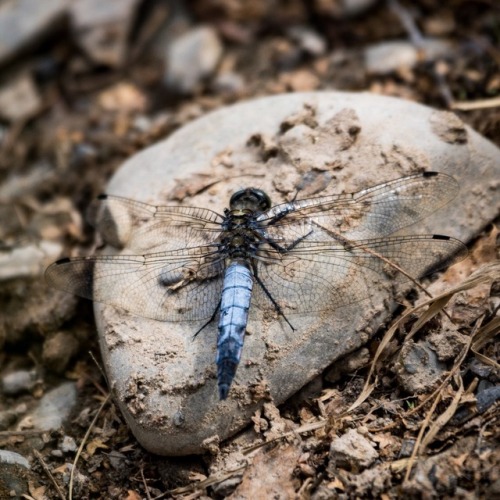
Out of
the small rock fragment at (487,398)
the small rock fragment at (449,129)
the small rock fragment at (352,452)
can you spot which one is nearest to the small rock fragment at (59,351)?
the small rock fragment at (352,452)

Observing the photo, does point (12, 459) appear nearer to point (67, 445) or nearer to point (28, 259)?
point (67, 445)

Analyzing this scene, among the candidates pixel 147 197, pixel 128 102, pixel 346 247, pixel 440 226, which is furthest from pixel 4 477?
pixel 128 102

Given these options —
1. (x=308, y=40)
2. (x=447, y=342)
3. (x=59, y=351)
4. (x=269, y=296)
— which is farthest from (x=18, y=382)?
(x=308, y=40)

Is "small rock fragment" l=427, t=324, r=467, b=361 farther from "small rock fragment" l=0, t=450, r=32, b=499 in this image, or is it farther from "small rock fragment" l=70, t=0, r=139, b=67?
"small rock fragment" l=70, t=0, r=139, b=67

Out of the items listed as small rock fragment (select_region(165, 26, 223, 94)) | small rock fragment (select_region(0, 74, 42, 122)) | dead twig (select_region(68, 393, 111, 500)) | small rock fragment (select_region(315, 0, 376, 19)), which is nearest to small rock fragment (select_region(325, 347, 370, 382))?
dead twig (select_region(68, 393, 111, 500))

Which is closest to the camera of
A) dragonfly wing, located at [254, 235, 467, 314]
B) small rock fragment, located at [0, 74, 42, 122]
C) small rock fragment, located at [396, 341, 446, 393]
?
small rock fragment, located at [396, 341, 446, 393]

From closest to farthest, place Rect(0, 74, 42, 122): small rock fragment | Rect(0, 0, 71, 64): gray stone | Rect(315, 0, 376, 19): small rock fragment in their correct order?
Rect(315, 0, 376, 19): small rock fragment < Rect(0, 74, 42, 122): small rock fragment < Rect(0, 0, 71, 64): gray stone
